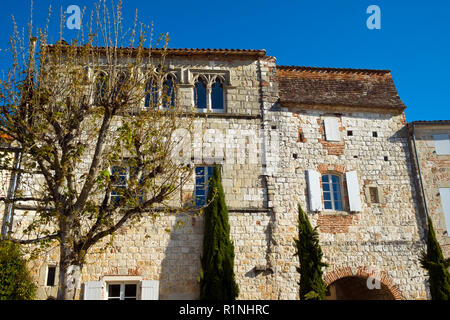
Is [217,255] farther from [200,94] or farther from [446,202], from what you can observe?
[446,202]

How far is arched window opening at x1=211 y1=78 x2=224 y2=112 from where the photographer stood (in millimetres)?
13312

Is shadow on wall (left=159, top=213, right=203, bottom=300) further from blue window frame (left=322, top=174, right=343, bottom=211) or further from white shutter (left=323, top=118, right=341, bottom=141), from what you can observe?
white shutter (left=323, top=118, right=341, bottom=141)

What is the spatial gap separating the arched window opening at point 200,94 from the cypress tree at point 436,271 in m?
7.76

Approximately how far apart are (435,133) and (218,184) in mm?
7602

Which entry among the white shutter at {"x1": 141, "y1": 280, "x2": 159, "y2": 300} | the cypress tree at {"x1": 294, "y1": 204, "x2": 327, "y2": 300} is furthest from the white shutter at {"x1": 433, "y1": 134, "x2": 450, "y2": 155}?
the white shutter at {"x1": 141, "y1": 280, "x2": 159, "y2": 300}

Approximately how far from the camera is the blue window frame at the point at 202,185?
39.6 ft

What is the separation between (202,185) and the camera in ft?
40.1

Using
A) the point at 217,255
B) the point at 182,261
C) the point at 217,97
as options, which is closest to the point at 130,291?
the point at 182,261

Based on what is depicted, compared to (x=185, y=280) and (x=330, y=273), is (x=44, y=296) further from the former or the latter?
(x=330, y=273)

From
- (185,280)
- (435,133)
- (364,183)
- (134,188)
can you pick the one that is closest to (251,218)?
(185,280)

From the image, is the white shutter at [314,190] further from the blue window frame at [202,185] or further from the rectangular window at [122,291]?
the rectangular window at [122,291]

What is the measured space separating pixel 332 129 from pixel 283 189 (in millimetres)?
2738

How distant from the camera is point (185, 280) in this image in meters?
11.2

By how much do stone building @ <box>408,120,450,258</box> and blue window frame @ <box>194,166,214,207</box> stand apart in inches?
264
